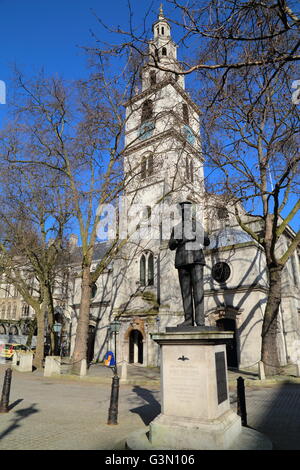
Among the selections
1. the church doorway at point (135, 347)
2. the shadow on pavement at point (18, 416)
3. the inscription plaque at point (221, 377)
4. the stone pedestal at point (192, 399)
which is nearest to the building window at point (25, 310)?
the church doorway at point (135, 347)

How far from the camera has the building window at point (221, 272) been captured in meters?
21.4

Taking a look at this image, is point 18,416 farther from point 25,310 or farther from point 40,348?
point 25,310

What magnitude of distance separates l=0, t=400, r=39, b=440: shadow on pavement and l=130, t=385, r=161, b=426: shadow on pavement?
273 cm

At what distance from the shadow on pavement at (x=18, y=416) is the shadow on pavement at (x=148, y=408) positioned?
273cm

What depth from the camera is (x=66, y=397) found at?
10328 millimetres

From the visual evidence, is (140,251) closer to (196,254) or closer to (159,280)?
(159,280)

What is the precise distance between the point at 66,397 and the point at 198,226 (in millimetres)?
7978

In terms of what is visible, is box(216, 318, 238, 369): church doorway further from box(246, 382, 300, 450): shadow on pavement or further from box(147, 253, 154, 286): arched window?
box(246, 382, 300, 450): shadow on pavement

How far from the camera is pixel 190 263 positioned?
6188 millimetres

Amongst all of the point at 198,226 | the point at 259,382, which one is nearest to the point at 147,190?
the point at 259,382

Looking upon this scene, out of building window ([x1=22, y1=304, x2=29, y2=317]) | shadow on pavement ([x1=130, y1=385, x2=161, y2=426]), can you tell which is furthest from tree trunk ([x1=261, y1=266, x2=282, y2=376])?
building window ([x1=22, y1=304, x2=29, y2=317])

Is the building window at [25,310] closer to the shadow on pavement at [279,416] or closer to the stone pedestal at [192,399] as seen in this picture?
the shadow on pavement at [279,416]

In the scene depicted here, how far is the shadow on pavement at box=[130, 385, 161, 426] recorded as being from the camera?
7.38 metres
